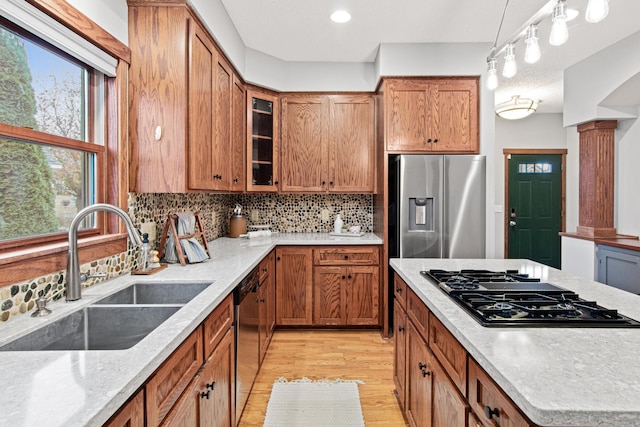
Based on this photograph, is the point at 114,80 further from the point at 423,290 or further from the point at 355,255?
the point at 355,255

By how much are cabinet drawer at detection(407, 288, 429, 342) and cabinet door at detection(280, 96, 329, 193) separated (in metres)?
2.02

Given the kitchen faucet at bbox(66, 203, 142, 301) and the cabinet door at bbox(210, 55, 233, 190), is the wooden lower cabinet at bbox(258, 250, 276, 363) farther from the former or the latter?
the kitchen faucet at bbox(66, 203, 142, 301)

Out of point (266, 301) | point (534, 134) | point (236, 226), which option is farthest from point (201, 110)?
point (534, 134)

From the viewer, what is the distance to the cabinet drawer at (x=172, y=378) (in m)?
0.94

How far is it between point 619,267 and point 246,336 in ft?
11.7

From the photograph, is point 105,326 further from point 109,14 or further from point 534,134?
point 534,134

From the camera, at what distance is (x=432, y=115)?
3.23 meters

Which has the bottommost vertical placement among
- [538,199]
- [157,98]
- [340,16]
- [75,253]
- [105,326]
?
[105,326]

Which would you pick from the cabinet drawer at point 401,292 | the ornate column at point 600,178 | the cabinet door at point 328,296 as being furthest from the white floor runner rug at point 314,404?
the ornate column at point 600,178

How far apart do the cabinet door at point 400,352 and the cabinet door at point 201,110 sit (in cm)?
145

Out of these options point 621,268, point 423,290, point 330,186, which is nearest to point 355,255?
point 330,186

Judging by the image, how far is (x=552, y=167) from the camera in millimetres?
5508

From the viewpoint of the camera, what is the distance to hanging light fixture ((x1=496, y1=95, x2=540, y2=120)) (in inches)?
183

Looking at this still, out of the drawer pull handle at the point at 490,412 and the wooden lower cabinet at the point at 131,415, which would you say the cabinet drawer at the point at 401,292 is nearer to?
the drawer pull handle at the point at 490,412
